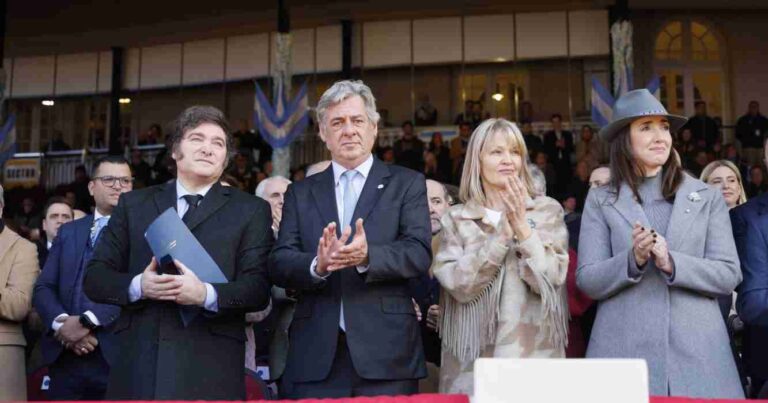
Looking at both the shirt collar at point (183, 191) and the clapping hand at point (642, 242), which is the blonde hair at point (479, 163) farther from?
the shirt collar at point (183, 191)

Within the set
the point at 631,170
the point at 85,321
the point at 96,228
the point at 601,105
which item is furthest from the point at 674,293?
the point at 601,105

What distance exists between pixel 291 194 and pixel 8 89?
64.3 feet

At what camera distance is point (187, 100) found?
19812mm

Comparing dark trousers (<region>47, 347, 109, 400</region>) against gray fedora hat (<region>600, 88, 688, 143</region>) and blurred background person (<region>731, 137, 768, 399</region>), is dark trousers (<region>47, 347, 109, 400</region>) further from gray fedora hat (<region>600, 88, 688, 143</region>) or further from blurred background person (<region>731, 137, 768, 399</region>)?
blurred background person (<region>731, 137, 768, 399</region>)

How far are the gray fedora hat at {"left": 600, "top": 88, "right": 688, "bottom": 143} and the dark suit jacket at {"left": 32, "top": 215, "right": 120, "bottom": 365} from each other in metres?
2.23

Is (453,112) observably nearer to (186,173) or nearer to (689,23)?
(689,23)

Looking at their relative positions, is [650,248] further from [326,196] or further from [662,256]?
[326,196]

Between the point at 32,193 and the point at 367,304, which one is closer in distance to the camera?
the point at 367,304

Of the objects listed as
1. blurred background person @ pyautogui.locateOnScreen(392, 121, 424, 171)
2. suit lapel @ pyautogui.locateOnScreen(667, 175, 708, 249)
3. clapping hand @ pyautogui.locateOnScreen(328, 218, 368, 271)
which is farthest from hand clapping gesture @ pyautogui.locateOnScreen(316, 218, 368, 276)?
blurred background person @ pyautogui.locateOnScreen(392, 121, 424, 171)

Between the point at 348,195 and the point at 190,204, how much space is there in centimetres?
58

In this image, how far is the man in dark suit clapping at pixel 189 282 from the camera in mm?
3070

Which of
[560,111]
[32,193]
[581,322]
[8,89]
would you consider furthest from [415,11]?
[581,322]

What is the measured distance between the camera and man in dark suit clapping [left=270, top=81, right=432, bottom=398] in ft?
10.1

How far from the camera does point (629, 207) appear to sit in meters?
3.37
